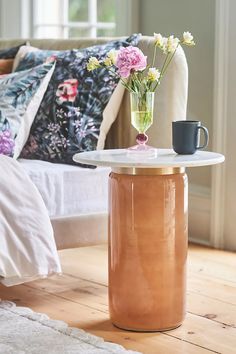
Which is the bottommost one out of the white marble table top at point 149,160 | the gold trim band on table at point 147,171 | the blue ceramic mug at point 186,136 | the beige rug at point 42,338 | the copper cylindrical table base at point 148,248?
the beige rug at point 42,338

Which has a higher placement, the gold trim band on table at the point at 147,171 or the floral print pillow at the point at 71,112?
the floral print pillow at the point at 71,112

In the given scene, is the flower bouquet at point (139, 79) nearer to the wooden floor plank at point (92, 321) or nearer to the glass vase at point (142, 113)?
the glass vase at point (142, 113)

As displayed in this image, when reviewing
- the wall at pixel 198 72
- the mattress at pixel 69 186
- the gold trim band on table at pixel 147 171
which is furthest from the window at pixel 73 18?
the gold trim band on table at pixel 147 171

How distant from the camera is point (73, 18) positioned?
15.9 ft

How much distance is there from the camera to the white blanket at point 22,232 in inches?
109

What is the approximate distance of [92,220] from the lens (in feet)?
10.3

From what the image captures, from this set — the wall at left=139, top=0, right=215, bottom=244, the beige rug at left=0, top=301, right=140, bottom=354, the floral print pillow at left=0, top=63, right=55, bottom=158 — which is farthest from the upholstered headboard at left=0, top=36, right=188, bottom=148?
the beige rug at left=0, top=301, right=140, bottom=354

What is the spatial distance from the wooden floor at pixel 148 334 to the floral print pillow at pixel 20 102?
562mm

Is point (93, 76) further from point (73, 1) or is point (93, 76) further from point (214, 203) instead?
point (73, 1)

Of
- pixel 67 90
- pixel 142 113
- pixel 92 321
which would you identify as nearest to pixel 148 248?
pixel 92 321

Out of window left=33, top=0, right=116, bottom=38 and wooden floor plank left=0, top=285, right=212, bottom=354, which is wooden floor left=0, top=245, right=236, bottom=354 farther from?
window left=33, top=0, right=116, bottom=38

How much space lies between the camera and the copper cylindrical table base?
2590 millimetres

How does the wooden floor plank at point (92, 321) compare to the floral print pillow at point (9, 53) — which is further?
the floral print pillow at point (9, 53)

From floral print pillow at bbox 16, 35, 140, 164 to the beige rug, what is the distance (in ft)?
2.51
